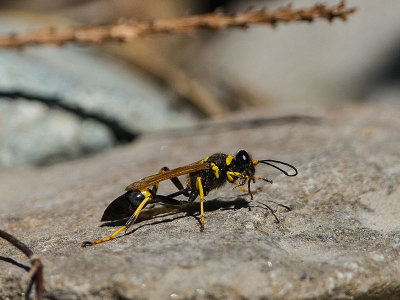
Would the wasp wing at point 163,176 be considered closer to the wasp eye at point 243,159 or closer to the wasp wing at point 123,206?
the wasp wing at point 123,206

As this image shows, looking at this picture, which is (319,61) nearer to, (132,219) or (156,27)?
(156,27)

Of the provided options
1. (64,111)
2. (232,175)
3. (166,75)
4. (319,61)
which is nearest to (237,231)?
(232,175)

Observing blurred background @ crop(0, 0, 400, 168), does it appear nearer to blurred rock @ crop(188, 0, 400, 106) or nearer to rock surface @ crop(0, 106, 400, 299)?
blurred rock @ crop(188, 0, 400, 106)

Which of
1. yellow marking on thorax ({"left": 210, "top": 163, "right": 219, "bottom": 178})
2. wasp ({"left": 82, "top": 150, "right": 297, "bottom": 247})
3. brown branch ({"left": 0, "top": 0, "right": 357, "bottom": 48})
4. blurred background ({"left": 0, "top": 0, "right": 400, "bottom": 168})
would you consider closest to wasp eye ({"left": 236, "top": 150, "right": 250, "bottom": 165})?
wasp ({"left": 82, "top": 150, "right": 297, "bottom": 247})

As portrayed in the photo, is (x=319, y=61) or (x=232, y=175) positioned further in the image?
(x=319, y=61)

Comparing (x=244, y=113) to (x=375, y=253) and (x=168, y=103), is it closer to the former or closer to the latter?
(x=168, y=103)

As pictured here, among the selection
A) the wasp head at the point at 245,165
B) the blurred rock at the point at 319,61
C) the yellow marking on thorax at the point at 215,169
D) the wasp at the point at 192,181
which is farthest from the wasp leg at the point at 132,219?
the blurred rock at the point at 319,61
